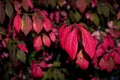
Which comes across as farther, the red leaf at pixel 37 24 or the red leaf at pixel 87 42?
the red leaf at pixel 37 24

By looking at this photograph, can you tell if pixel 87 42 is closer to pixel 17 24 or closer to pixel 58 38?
pixel 17 24

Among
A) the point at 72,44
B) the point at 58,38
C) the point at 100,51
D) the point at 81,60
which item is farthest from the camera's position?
the point at 58,38

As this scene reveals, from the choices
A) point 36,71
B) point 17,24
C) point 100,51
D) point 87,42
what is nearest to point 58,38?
point 36,71

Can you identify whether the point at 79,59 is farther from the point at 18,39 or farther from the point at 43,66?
the point at 43,66

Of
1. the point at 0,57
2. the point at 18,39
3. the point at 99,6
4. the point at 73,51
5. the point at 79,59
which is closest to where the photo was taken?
the point at 73,51

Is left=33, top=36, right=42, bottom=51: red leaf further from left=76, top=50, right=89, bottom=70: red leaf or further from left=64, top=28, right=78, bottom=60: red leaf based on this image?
left=64, top=28, right=78, bottom=60: red leaf

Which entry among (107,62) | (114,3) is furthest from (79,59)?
(114,3)

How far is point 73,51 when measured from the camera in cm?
111

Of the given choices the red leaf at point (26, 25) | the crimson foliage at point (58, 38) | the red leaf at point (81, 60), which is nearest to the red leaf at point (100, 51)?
the crimson foliage at point (58, 38)

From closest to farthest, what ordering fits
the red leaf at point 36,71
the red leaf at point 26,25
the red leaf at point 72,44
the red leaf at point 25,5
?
the red leaf at point 72,44, the red leaf at point 26,25, the red leaf at point 25,5, the red leaf at point 36,71

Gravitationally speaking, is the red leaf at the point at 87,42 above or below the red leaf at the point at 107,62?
above

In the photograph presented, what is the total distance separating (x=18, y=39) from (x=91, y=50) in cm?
107

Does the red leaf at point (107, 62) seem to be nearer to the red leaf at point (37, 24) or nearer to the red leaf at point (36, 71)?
the red leaf at point (37, 24)

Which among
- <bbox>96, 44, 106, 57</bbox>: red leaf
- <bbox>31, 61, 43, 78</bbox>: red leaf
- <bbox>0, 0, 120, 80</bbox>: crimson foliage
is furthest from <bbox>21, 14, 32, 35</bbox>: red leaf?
<bbox>31, 61, 43, 78</bbox>: red leaf
